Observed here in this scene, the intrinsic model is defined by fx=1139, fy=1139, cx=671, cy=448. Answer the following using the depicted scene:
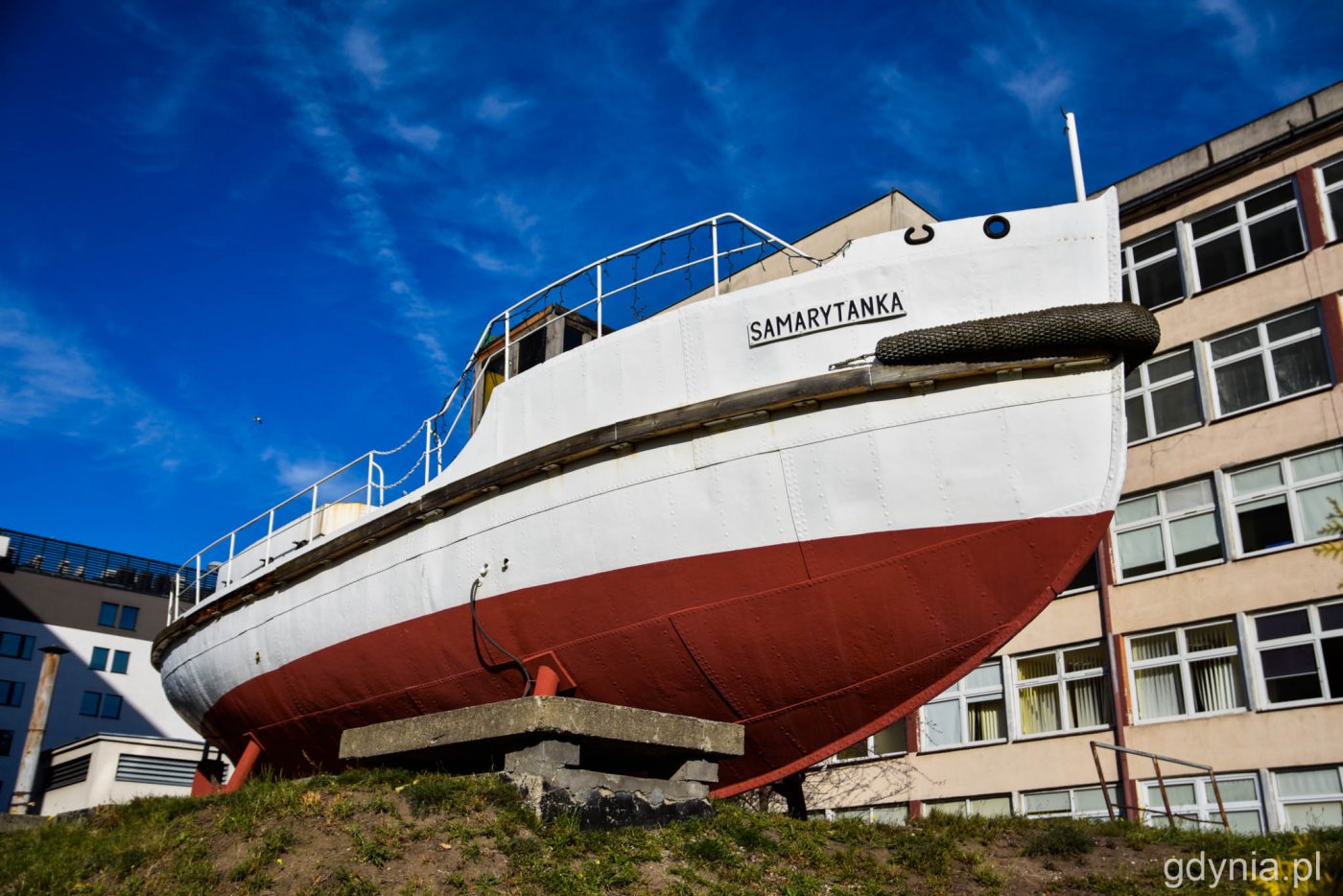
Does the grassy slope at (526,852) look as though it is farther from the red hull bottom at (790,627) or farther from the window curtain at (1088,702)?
the window curtain at (1088,702)

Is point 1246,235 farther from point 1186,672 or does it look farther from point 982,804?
point 982,804

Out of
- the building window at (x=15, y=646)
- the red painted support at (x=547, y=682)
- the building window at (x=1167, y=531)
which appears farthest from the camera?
the building window at (x=15, y=646)

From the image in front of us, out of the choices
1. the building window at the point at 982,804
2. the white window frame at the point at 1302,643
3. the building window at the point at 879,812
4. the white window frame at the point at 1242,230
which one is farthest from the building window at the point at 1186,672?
the white window frame at the point at 1242,230

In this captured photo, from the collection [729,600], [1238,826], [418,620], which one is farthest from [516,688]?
[1238,826]

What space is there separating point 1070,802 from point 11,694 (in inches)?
1575

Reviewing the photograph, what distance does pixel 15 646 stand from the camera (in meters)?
44.1

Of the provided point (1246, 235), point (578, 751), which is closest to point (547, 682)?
point (578, 751)

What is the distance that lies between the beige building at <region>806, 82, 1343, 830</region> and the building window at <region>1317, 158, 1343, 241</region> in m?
0.03

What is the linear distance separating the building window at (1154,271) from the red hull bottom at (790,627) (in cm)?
1293

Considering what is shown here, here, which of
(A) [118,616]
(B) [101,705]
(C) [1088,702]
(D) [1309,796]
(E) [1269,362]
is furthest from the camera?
(A) [118,616]

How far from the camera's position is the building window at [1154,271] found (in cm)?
2053

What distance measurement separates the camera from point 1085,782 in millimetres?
19172

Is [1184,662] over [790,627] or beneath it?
over

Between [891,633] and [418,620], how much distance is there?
197 inches
